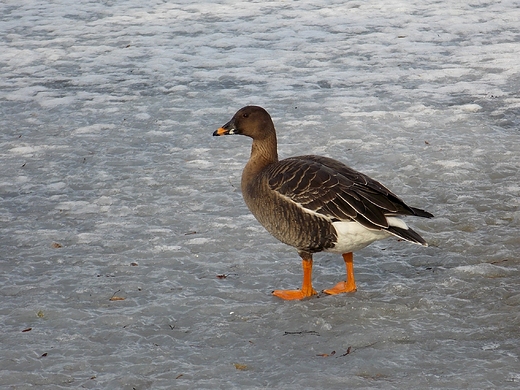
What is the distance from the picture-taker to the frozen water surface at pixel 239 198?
4.63 meters

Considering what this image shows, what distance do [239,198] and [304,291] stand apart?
1.97 metres

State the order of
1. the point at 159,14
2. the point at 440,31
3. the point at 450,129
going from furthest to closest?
the point at 159,14
the point at 440,31
the point at 450,129

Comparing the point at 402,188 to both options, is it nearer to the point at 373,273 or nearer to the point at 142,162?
the point at 373,273

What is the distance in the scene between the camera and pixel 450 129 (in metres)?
8.65

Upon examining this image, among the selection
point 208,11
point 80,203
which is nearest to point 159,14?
point 208,11

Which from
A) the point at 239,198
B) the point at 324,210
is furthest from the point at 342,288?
the point at 239,198

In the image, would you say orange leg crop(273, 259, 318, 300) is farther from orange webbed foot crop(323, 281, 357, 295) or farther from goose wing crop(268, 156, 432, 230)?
goose wing crop(268, 156, 432, 230)

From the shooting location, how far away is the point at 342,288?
5.46 metres

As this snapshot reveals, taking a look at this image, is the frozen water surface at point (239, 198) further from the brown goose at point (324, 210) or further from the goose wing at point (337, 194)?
the goose wing at point (337, 194)

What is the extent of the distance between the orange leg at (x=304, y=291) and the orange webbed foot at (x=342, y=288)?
0.12 meters

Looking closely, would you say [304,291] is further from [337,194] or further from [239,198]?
Result: [239,198]

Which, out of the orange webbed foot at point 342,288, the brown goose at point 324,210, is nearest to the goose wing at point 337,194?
the brown goose at point 324,210

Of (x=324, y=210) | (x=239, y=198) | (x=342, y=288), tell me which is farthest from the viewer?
(x=239, y=198)

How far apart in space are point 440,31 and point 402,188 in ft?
19.9
